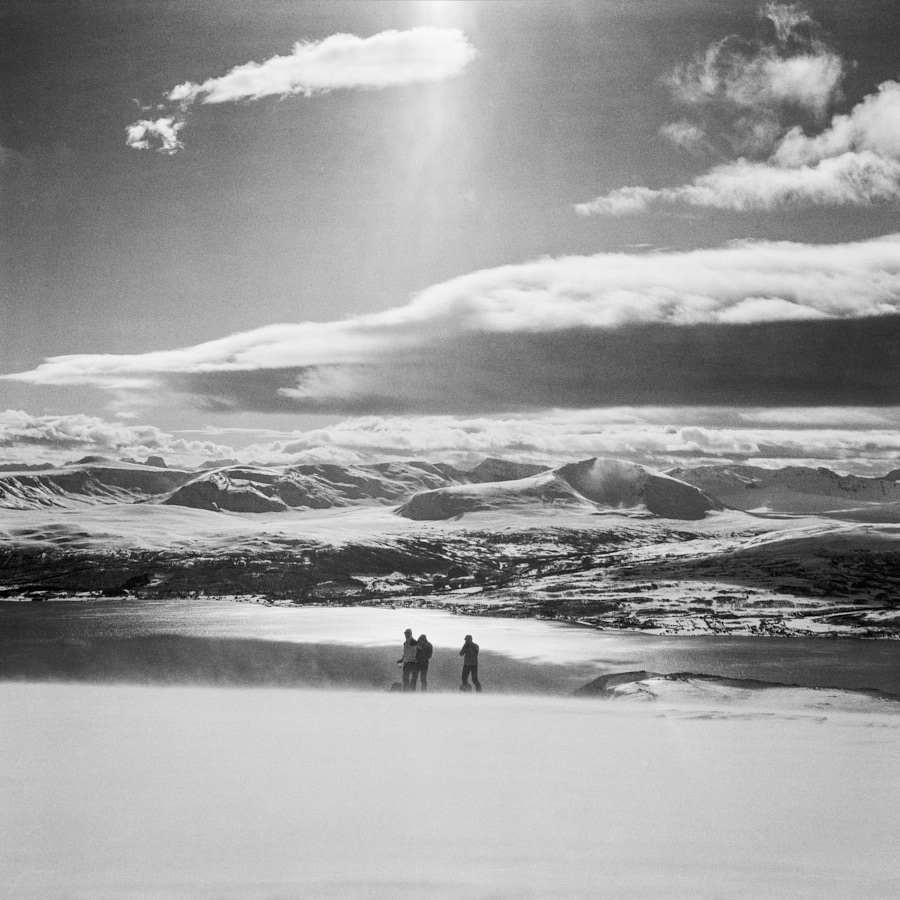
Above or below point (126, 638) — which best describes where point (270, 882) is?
above

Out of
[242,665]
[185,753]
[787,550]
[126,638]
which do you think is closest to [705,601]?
[787,550]

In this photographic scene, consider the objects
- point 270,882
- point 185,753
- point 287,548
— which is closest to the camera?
point 270,882

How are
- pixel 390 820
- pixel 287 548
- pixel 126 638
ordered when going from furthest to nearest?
pixel 287 548 → pixel 126 638 → pixel 390 820

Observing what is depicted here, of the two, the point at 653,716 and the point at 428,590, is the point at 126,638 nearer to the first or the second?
the point at 653,716

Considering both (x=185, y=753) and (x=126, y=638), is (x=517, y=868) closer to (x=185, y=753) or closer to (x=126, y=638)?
(x=185, y=753)

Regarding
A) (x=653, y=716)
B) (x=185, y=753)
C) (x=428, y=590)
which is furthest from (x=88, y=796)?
(x=428, y=590)

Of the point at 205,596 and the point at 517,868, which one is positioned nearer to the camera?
the point at 517,868
